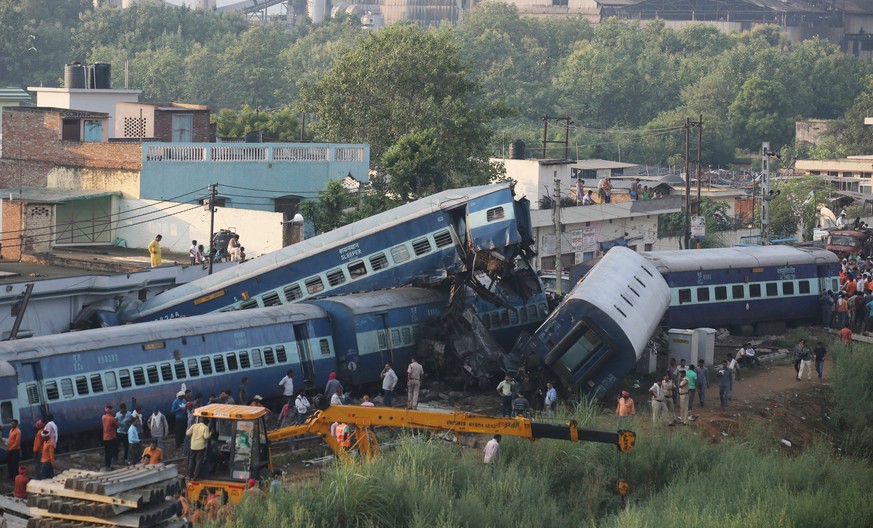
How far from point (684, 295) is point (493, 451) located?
17.1 meters

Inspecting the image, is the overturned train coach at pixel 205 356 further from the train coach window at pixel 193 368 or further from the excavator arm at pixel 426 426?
the excavator arm at pixel 426 426

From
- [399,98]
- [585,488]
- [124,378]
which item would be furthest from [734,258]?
[399,98]

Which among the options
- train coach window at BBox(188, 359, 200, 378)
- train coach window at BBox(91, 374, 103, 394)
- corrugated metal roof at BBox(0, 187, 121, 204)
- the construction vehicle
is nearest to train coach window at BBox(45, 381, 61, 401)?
train coach window at BBox(91, 374, 103, 394)

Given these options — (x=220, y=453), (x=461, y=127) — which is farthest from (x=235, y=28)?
(x=220, y=453)

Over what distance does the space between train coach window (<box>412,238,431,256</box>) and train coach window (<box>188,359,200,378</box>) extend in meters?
7.28

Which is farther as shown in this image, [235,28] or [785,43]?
[785,43]

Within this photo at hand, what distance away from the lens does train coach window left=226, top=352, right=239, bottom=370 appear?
2973cm

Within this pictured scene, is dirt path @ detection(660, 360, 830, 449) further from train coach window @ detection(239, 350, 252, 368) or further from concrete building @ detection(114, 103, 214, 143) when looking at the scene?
concrete building @ detection(114, 103, 214, 143)

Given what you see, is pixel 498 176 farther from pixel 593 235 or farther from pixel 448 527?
pixel 448 527

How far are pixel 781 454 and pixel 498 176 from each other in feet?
106

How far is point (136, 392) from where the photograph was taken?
27891 mm

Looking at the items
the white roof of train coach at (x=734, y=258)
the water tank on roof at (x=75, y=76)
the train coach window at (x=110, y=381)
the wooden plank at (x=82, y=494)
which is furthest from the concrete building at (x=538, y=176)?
the wooden plank at (x=82, y=494)

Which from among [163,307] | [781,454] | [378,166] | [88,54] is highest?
[88,54]

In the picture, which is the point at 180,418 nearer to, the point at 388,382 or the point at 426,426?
the point at 388,382
